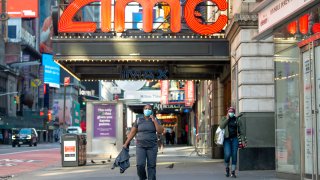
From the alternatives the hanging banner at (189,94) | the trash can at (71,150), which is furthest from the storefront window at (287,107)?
the hanging banner at (189,94)

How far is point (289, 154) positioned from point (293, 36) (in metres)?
2.61

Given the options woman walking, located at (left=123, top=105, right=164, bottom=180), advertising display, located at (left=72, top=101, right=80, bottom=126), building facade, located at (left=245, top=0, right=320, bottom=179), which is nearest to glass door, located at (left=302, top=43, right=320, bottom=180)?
building facade, located at (left=245, top=0, right=320, bottom=179)

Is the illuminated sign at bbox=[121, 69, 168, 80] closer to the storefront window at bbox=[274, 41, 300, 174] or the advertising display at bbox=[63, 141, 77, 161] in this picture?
the advertising display at bbox=[63, 141, 77, 161]

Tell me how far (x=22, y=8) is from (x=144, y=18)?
2990 inches

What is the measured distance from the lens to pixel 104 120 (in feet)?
90.1

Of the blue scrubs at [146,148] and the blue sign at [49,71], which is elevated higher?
the blue sign at [49,71]

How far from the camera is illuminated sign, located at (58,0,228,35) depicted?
2019 centimetres

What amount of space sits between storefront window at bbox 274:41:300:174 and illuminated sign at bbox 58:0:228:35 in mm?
6335

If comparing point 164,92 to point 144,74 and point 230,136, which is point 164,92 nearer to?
point 144,74

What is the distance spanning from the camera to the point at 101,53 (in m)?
20.3

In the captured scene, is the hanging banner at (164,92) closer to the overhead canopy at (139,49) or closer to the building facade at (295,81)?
the overhead canopy at (139,49)

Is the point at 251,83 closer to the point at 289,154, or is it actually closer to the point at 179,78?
the point at 289,154

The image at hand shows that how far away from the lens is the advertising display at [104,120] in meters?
27.5

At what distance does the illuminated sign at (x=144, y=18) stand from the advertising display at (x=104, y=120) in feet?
25.0
